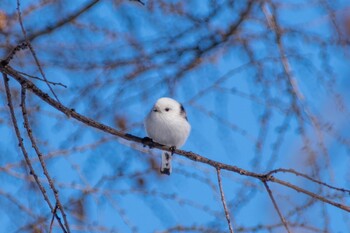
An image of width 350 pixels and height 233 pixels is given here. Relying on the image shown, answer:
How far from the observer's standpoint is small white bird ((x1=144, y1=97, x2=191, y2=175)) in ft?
11.1

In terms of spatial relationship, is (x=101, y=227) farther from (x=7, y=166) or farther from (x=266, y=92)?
(x=266, y=92)

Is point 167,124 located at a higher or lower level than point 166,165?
higher

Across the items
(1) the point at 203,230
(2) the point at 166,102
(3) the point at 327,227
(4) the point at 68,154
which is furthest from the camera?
(2) the point at 166,102

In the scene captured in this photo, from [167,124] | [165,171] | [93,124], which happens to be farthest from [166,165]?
[93,124]

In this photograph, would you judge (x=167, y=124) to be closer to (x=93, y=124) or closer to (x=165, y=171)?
(x=165, y=171)

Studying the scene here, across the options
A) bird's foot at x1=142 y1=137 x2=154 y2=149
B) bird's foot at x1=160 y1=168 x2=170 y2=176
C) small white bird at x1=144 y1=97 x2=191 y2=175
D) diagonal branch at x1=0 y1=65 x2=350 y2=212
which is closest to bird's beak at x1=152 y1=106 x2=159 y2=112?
small white bird at x1=144 y1=97 x2=191 y2=175

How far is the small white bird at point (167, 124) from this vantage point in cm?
337

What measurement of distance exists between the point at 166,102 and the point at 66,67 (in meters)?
0.81

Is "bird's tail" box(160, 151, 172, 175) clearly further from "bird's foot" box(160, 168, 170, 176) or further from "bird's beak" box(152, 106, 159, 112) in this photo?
"bird's beak" box(152, 106, 159, 112)

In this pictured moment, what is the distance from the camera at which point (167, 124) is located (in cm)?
343

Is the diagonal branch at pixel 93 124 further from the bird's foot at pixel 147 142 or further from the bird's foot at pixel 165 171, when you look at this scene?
the bird's foot at pixel 165 171

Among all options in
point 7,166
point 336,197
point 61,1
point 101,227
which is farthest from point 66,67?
point 336,197

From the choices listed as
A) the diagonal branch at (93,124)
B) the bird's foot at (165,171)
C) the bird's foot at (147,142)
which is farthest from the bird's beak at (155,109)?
the diagonal branch at (93,124)

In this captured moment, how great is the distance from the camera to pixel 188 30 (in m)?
2.86
